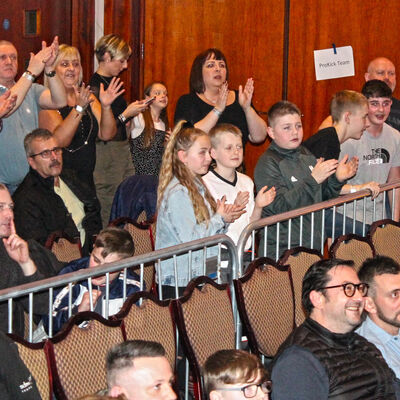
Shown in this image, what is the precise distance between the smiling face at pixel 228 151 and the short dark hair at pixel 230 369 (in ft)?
7.16

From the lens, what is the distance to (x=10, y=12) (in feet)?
22.2

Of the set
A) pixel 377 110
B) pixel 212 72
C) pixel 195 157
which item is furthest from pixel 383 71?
pixel 195 157

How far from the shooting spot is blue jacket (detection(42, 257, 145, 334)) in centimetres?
376

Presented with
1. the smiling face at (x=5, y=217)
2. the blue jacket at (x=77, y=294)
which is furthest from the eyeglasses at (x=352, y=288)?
the smiling face at (x=5, y=217)

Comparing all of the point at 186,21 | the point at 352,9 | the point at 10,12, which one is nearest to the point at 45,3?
the point at 10,12

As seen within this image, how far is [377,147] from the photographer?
6.27 m

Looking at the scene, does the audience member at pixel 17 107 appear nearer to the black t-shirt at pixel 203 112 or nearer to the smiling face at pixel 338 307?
the black t-shirt at pixel 203 112

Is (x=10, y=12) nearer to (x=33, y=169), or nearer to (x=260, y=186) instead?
(x=33, y=169)

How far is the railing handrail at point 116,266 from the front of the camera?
10.8 feet

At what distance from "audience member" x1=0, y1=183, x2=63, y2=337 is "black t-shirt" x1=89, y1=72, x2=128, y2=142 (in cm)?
206

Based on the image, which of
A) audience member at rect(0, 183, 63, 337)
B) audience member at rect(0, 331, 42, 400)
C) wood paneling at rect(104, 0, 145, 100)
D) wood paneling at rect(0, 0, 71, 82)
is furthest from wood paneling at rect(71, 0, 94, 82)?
audience member at rect(0, 331, 42, 400)

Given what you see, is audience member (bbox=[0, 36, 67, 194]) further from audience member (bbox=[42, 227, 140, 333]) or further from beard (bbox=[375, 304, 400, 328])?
beard (bbox=[375, 304, 400, 328])

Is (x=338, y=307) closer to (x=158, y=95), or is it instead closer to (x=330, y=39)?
(x=158, y=95)

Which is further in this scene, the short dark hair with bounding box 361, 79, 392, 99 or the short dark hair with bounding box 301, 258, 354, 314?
the short dark hair with bounding box 361, 79, 392, 99
